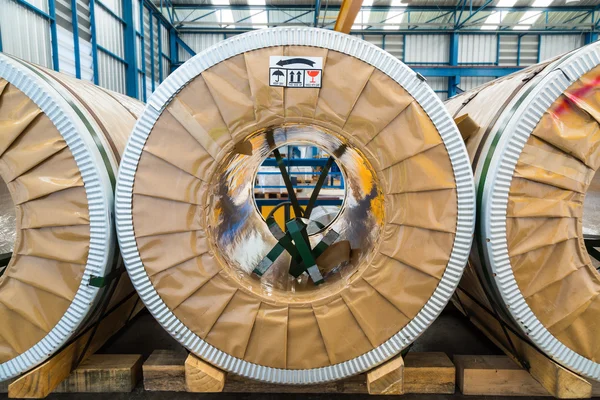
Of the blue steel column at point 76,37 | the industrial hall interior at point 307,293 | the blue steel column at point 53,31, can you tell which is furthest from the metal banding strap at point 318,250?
the blue steel column at point 76,37

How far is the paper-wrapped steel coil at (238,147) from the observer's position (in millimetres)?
1700

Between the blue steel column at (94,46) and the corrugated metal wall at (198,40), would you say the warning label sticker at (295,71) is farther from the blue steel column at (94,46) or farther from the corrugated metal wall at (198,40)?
the corrugated metal wall at (198,40)

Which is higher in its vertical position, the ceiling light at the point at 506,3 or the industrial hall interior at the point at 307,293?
the ceiling light at the point at 506,3

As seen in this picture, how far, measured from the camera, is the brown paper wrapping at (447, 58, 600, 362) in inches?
68.2

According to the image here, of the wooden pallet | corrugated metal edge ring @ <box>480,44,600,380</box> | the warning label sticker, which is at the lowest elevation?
the wooden pallet

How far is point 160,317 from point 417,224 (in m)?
1.27

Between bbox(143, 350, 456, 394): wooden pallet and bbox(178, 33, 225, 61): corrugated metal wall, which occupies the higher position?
bbox(178, 33, 225, 61): corrugated metal wall

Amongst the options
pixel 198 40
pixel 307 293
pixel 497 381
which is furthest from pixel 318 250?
pixel 198 40

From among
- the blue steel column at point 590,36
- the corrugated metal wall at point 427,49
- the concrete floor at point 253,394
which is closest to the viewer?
the concrete floor at point 253,394

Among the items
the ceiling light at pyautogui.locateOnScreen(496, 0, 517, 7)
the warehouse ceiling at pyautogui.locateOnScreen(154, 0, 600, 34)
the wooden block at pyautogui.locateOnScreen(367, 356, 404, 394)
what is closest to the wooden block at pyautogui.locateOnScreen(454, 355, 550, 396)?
the wooden block at pyautogui.locateOnScreen(367, 356, 404, 394)

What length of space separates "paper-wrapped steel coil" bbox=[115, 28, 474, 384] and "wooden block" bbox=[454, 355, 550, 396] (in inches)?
22.3

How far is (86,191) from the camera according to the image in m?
1.78

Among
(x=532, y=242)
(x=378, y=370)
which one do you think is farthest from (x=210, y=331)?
(x=532, y=242)

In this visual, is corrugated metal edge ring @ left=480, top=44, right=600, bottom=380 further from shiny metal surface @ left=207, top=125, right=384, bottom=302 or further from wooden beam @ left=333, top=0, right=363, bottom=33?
wooden beam @ left=333, top=0, right=363, bottom=33
